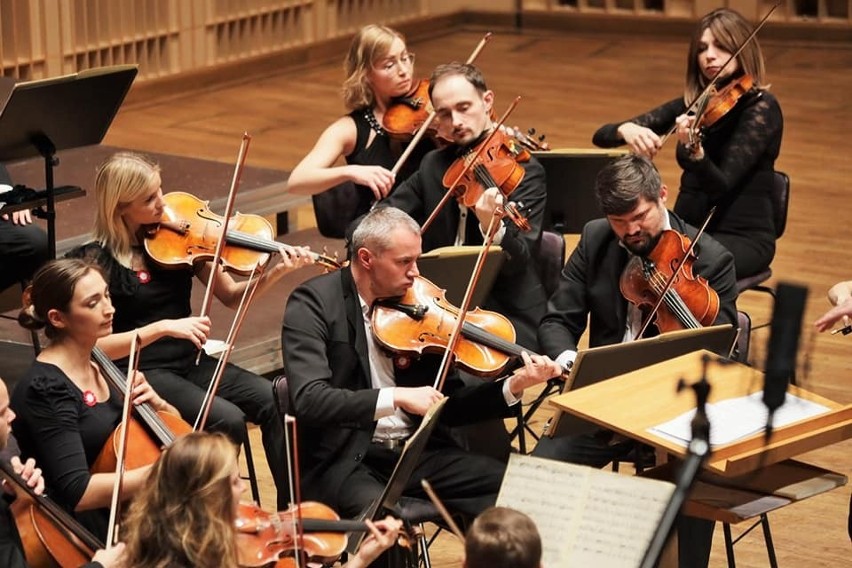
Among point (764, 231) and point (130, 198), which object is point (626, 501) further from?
point (764, 231)

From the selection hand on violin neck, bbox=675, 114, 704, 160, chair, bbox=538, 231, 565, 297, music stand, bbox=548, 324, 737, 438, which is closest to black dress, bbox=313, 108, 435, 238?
chair, bbox=538, 231, 565, 297

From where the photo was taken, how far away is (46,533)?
289cm

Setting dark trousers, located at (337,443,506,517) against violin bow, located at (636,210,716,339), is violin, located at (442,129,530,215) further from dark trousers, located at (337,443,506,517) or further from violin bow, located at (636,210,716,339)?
dark trousers, located at (337,443,506,517)

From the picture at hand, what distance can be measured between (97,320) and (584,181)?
1.70 metres

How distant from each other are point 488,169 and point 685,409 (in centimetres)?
140

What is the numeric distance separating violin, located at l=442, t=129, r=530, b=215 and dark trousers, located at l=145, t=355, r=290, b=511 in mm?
775

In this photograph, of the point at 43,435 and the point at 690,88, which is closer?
the point at 43,435

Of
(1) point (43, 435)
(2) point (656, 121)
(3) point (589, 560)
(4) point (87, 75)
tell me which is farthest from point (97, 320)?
(2) point (656, 121)

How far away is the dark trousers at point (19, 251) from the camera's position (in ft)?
14.7

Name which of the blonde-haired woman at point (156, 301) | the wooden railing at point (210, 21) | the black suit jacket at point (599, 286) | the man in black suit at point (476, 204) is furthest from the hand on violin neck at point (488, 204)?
the wooden railing at point (210, 21)

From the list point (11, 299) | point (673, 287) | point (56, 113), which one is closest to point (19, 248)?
point (11, 299)

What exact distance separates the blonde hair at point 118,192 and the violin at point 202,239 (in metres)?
0.08

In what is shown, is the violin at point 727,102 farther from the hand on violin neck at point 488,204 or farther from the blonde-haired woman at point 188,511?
the blonde-haired woman at point 188,511

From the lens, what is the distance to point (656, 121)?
483 cm
